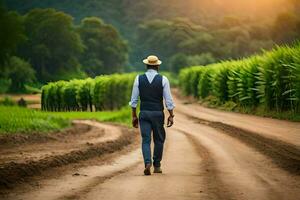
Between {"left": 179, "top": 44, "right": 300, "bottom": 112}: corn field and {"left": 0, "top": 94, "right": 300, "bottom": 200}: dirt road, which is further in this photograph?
{"left": 179, "top": 44, "right": 300, "bottom": 112}: corn field

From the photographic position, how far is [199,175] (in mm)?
11695

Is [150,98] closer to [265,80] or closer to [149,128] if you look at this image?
[149,128]

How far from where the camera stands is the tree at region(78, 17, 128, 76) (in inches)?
1797

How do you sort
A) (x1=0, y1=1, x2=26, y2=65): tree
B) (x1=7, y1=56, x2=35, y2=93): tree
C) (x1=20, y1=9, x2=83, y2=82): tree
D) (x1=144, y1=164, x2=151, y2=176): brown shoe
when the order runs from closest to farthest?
(x1=144, y1=164, x2=151, y2=176): brown shoe < (x1=20, y1=9, x2=83, y2=82): tree < (x1=7, y1=56, x2=35, y2=93): tree < (x1=0, y1=1, x2=26, y2=65): tree

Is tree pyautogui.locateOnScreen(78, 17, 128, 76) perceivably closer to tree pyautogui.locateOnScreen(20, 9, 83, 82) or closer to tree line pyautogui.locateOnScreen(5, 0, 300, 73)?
tree pyautogui.locateOnScreen(20, 9, 83, 82)

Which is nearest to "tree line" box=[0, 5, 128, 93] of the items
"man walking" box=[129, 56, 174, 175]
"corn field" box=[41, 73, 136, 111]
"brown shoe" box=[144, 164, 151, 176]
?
"corn field" box=[41, 73, 136, 111]

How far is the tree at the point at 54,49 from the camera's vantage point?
35062 millimetres

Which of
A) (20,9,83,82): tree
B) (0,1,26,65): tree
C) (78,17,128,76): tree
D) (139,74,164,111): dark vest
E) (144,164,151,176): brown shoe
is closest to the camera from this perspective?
(144,164,151,176): brown shoe

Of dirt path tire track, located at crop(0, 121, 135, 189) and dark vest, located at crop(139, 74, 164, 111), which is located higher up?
dark vest, located at crop(139, 74, 164, 111)

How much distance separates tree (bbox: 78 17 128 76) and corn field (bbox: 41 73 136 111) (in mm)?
1084

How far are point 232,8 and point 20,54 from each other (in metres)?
122

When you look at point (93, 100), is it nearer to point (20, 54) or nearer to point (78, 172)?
point (20, 54)

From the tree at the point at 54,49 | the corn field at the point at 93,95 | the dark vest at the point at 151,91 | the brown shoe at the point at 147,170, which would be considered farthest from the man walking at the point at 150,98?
the corn field at the point at 93,95

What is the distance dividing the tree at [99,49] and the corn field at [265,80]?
936 centimetres
